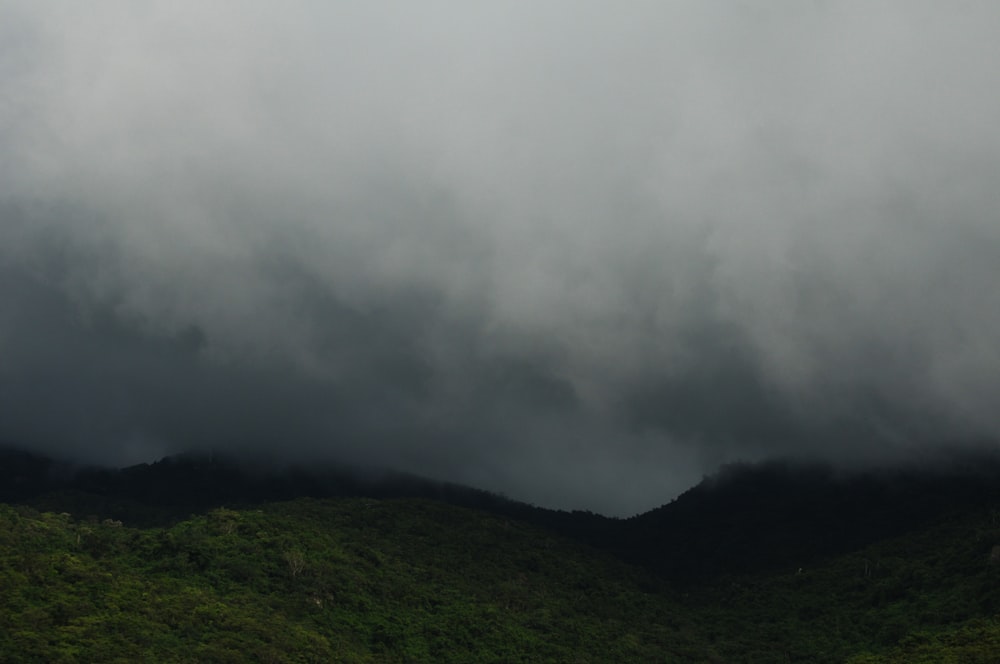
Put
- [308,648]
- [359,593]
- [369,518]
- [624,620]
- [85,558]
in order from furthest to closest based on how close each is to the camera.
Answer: [369,518], [624,620], [359,593], [85,558], [308,648]

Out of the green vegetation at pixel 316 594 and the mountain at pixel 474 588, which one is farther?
the mountain at pixel 474 588

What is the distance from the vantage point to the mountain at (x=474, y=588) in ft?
302

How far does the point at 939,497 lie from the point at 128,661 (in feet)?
525

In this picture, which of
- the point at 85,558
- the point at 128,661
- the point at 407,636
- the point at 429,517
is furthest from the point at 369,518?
the point at 128,661

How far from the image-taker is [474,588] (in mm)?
141125

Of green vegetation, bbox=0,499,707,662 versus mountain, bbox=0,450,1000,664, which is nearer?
green vegetation, bbox=0,499,707,662

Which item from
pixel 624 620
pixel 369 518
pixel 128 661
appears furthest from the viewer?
pixel 369 518

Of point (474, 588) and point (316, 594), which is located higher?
point (474, 588)

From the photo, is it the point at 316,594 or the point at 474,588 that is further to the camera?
the point at 474,588

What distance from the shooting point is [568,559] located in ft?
574

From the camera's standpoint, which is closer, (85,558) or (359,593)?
(85,558)

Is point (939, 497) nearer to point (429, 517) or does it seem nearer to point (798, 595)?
point (798, 595)

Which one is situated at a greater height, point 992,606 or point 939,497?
point 939,497

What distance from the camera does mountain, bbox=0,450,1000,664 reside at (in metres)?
92.1
